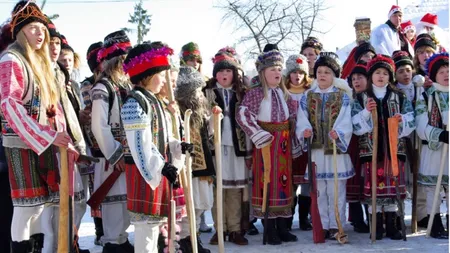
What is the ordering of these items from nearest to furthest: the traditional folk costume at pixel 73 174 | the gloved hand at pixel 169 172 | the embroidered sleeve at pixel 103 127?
the gloved hand at pixel 169 172, the traditional folk costume at pixel 73 174, the embroidered sleeve at pixel 103 127

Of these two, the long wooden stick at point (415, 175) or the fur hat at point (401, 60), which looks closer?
the long wooden stick at point (415, 175)

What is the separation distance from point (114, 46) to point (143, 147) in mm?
1464

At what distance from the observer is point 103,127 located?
4.37 meters

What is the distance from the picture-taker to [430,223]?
5.23 meters

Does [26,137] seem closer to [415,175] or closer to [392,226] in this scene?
[392,226]

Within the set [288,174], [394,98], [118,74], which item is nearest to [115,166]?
[118,74]

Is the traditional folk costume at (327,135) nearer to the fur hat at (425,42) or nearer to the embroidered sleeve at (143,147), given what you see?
the fur hat at (425,42)

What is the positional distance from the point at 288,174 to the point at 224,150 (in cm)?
65

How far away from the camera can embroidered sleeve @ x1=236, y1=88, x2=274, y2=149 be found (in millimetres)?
5125

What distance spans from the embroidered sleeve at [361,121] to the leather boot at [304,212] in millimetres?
1001

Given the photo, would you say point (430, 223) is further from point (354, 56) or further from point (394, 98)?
point (354, 56)

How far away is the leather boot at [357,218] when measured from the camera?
5711 millimetres

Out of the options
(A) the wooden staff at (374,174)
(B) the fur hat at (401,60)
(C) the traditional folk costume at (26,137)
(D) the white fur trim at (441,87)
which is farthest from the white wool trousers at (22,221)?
(B) the fur hat at (401,60)

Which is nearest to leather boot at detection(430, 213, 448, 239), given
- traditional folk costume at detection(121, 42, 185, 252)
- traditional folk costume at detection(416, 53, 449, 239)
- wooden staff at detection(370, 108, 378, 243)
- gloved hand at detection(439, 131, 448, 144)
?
traditional folk costume at detection(416, 53, 449, 239)
